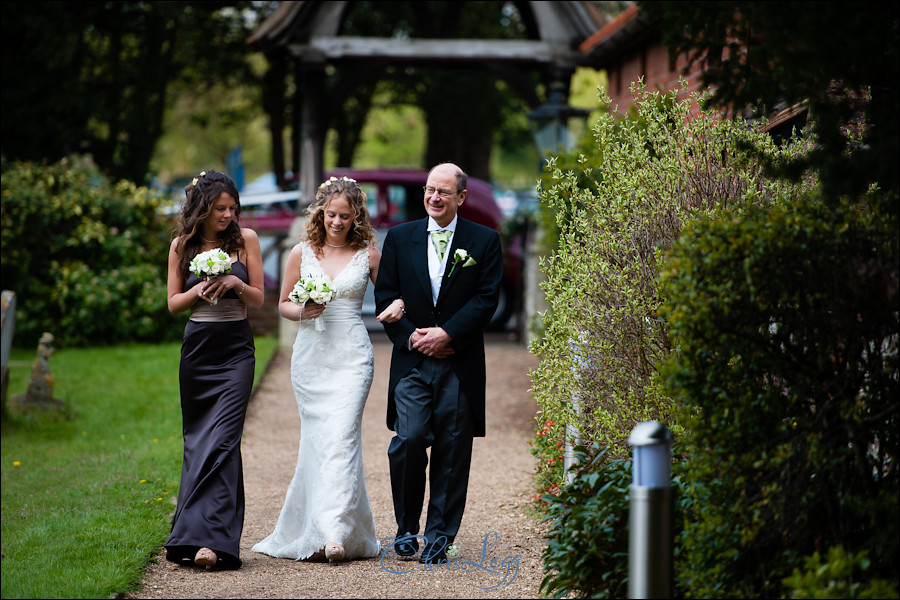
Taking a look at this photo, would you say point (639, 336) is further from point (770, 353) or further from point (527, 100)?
point (527, 100)

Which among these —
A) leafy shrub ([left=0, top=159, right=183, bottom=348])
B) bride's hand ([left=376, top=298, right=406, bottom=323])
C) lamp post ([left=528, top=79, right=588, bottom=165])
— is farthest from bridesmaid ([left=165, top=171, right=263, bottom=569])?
leafy shrub ([left=0, top=159, right=183, bottom=348])

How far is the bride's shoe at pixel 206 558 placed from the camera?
5211 mm

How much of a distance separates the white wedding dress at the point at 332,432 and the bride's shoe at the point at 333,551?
0.03 m

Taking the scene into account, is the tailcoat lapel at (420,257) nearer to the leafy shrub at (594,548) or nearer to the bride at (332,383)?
the bride at (332,383)

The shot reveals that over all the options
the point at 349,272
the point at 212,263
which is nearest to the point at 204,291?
the point at 212,263

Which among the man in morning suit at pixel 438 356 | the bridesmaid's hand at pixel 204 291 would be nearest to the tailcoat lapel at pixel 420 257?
the man in morning suit at pixel 438 356

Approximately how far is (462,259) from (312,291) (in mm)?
839

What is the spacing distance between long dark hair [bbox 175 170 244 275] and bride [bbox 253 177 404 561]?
1.26ft

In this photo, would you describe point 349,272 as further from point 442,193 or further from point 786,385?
point 786,385

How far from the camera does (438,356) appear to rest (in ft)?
18.2

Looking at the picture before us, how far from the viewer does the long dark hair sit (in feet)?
18.7

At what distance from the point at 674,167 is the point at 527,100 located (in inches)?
378

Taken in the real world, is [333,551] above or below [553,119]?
below

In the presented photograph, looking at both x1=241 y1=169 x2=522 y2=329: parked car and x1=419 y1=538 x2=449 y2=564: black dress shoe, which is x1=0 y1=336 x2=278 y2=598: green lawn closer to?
x1=419 y1=538 x2=449 y2=564: black dress shoe
